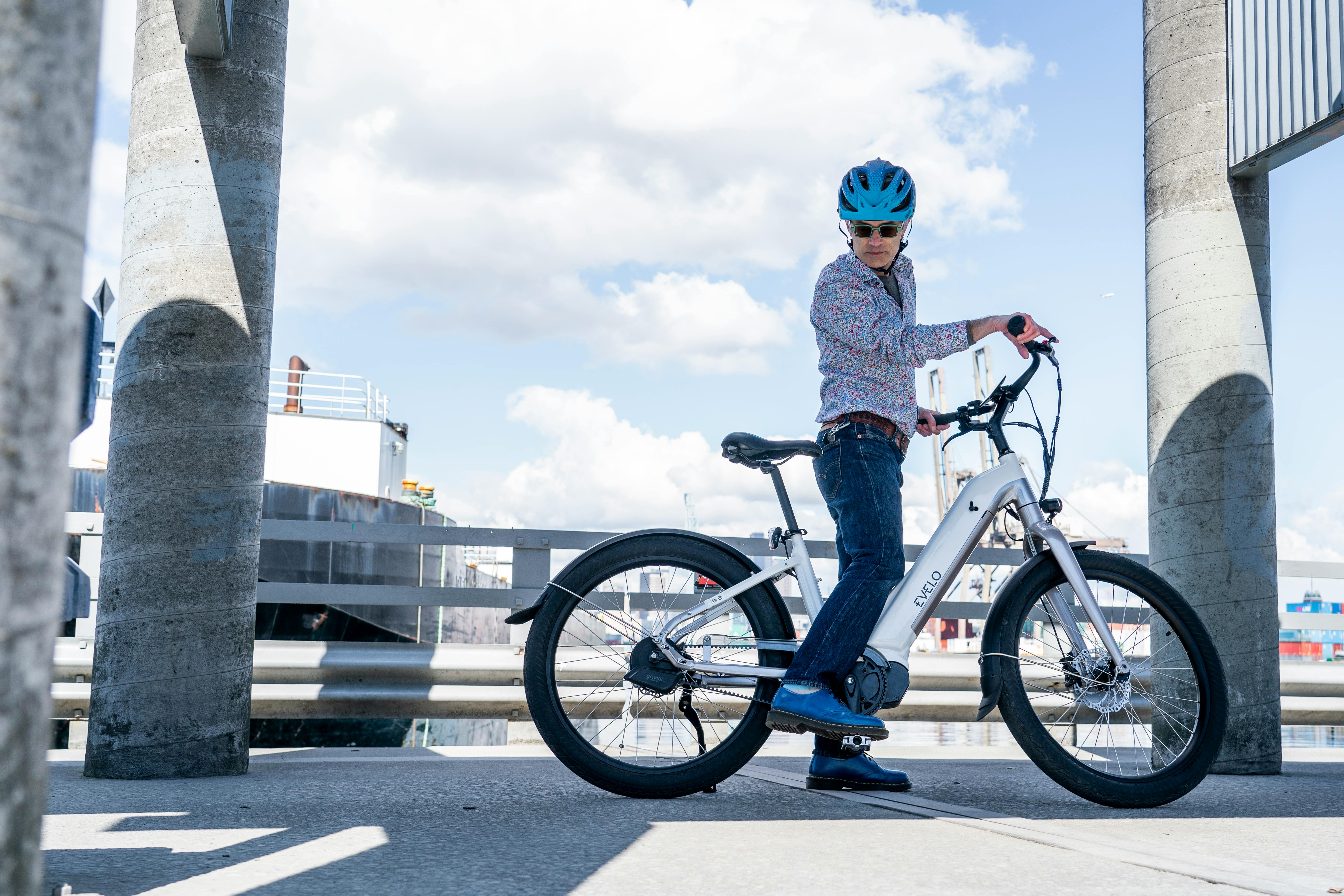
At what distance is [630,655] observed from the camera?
12.0ft

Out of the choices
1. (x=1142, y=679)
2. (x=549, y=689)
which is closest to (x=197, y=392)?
(x=549, y=689)

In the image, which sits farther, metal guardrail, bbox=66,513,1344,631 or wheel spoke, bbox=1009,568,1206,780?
metal guardrail, bbox=66,513,1344,631

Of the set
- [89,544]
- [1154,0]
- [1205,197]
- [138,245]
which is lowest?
[89,544]

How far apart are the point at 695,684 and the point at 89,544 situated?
3662mm

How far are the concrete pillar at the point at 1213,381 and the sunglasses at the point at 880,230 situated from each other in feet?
6.16

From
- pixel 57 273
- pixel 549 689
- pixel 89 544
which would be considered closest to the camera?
pixel 57 273

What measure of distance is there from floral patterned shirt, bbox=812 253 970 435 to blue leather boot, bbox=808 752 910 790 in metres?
1.21

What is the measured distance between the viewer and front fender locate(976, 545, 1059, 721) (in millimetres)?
3557

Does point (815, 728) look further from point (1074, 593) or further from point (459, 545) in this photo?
point (459, 545)

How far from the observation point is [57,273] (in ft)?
2.71

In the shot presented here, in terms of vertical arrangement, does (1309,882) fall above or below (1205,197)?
below

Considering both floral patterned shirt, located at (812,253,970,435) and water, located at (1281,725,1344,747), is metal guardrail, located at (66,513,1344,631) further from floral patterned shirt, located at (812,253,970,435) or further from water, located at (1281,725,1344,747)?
floral patterned shirt, located at (812,253,970,435)

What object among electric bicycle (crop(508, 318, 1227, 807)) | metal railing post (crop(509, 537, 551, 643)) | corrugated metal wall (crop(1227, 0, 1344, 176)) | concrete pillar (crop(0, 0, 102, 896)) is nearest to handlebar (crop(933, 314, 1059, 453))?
electric bicycle (crop(508, 318, 1227, 807))

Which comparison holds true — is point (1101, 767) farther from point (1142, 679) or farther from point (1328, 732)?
point (1328, 732)
